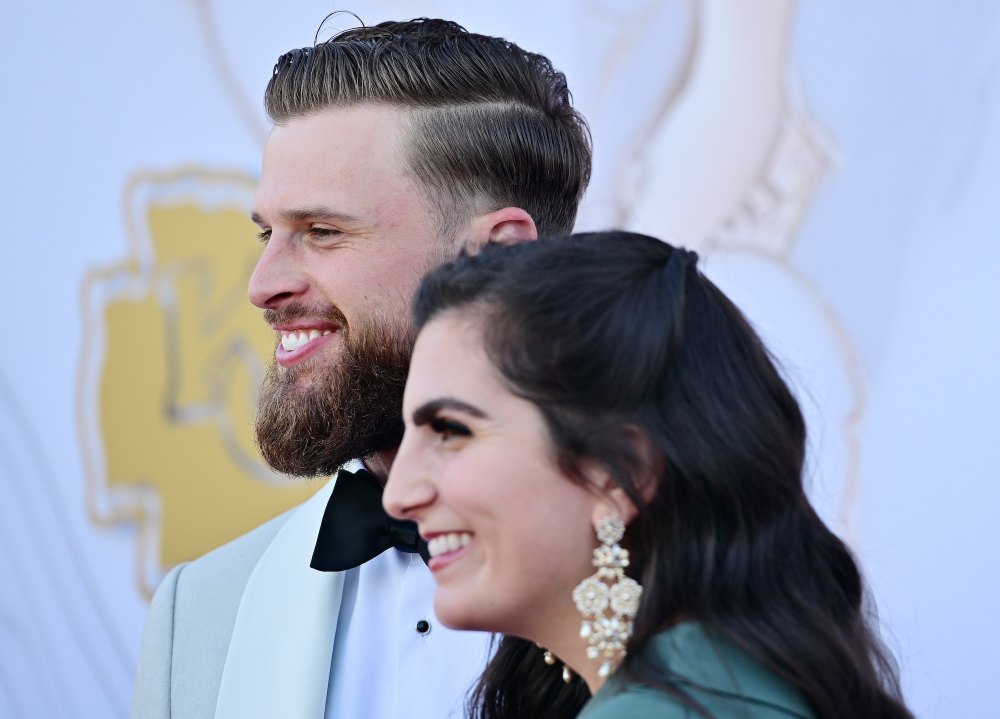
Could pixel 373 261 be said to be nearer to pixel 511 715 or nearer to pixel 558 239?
pixel 558 239

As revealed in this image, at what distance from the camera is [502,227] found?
6.86 feet

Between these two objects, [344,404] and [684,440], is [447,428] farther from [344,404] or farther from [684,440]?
[344,404]

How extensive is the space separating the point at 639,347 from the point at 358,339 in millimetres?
752

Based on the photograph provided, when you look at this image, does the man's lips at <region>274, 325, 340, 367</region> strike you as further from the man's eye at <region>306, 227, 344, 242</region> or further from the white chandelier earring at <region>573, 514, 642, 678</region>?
the white chandelier earring at <region>573, 514, 642, 678</region>

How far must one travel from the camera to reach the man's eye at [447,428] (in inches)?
53.0

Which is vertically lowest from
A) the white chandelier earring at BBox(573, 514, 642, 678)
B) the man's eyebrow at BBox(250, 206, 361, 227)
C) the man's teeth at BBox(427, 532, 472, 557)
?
the white chandelier earring at BBox(573, 514, 642, 678)

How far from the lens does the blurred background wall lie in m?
2.72

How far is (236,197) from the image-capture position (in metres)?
3.02

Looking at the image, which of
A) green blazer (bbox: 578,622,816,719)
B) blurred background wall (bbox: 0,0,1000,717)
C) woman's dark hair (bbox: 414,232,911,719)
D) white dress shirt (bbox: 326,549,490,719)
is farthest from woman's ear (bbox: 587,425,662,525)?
blurred background wall (bbox: 0,0,1000,717)

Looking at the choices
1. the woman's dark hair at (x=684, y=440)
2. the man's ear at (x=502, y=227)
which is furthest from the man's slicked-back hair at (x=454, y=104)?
the woman's dark hair at (x=684, y=440)

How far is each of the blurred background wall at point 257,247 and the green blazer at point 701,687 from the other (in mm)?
1492

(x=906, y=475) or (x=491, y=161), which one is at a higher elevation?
(x=491, y=161)

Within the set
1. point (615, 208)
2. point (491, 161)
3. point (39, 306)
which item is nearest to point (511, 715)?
point (491, 161)

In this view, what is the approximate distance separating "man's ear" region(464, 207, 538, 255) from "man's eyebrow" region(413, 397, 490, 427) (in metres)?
0.76
